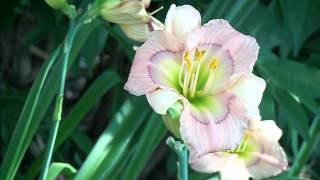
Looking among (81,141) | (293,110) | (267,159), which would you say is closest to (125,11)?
(267,159)

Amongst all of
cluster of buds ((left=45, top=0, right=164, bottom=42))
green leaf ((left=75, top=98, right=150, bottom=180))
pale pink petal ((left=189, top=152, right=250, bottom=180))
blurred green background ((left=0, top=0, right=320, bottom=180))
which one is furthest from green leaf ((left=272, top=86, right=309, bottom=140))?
cluster of buds ((left=45, top=0, right=164, bottom=42))

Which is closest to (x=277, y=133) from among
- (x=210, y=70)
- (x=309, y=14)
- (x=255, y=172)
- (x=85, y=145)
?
(x=255, y=172)

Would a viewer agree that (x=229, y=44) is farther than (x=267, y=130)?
No

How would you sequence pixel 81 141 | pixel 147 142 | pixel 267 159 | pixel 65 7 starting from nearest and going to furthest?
pixel 65 7, pixel 267 159, pixel 147 142, pixel 81 141

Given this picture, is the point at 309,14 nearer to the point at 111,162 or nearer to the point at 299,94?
the point at 299,94

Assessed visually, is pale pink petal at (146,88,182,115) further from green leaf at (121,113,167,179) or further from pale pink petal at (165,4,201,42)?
green leaf at (121,113,167,179)

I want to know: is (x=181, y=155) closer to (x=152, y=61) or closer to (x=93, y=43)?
(x=152, y=61)

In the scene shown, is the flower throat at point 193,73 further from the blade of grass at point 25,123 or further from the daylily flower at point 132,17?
the blade of grass at point 25,123
